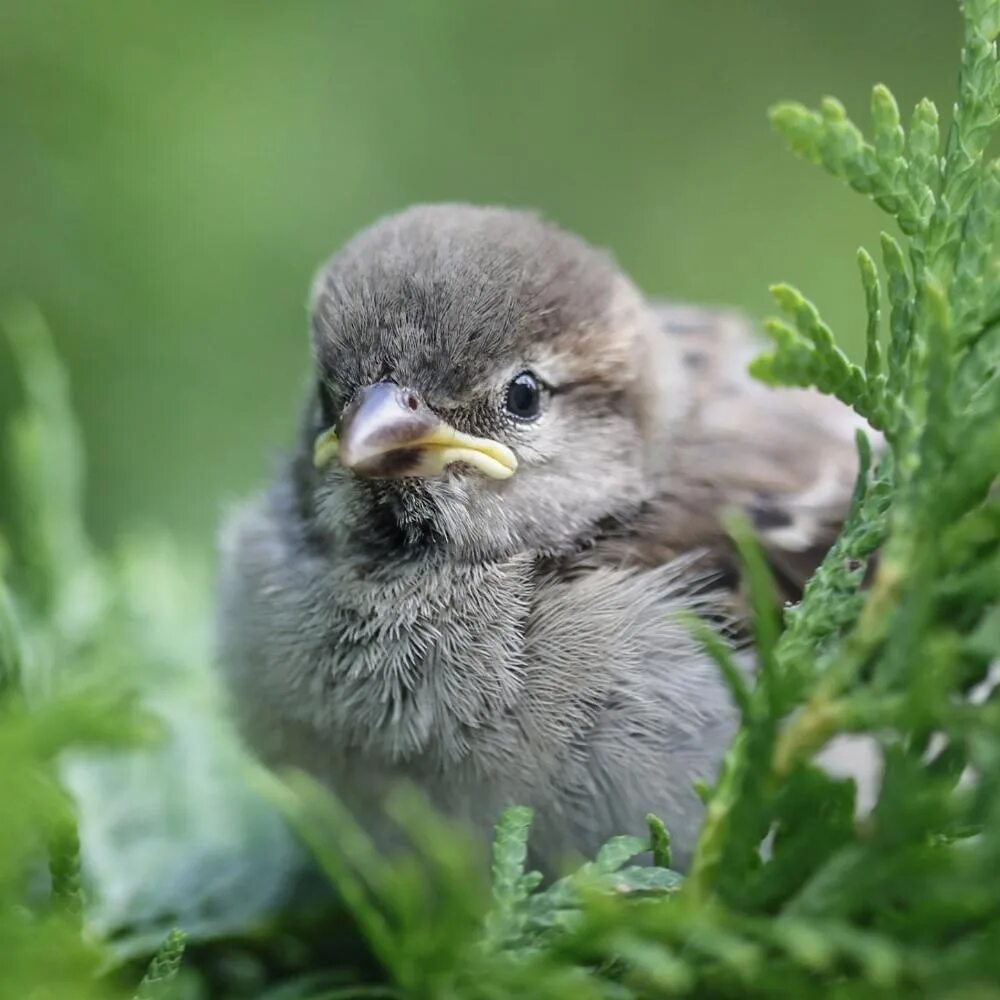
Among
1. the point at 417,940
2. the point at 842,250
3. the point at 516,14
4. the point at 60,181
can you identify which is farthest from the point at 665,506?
the point at 516,14

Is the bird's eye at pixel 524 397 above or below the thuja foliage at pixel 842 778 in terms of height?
above

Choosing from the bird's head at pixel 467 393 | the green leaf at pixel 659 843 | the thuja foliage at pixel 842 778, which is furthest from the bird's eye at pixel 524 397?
the green leaf at pixel 659 843

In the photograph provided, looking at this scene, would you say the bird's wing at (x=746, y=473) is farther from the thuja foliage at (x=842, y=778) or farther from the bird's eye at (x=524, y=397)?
the thuja foliage at (x=842, y=778)

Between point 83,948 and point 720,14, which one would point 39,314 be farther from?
point 720,14

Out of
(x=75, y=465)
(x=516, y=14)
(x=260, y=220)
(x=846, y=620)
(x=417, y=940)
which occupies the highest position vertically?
(x=516, y=14)

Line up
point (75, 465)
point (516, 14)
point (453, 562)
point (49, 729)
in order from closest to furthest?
1. point (49, 729)
2. point (453, 562)
3. point (75, 465)
4. point (516, 14)

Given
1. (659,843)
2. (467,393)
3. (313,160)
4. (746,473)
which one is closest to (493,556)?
(467,393)

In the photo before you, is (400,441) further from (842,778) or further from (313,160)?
(313,160)
